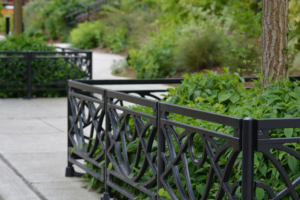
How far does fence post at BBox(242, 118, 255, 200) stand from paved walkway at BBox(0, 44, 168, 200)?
7.35 ft

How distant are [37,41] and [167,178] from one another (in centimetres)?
935

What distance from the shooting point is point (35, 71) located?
10680 mm

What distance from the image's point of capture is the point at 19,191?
445 cm

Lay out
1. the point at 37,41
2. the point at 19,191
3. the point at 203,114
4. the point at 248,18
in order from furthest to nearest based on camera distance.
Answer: the point at 248,18
the point at 37,41
the point at 19,191
the point at 203,114

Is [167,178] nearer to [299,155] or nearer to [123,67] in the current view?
[299,155]

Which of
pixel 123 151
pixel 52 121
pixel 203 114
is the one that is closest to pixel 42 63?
pixel 52 121

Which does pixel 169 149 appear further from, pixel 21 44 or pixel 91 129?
pixel 21 44

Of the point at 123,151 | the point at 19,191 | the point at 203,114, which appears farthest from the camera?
the point at 19,191

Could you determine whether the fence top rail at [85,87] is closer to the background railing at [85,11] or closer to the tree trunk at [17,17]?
the tree trunk at [17,17]

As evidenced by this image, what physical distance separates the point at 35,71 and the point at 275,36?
24.3 ft

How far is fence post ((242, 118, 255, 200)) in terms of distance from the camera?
2.39 m

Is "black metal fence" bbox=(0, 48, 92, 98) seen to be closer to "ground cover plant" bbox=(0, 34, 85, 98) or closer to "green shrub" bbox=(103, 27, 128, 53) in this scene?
"ground cover plant" bbox=(0, 34, 85, 98)


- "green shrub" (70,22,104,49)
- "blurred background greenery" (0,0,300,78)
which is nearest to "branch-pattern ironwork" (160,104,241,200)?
"blurred background greenery" (0,0,300,78)

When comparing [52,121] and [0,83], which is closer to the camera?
[52,121]
